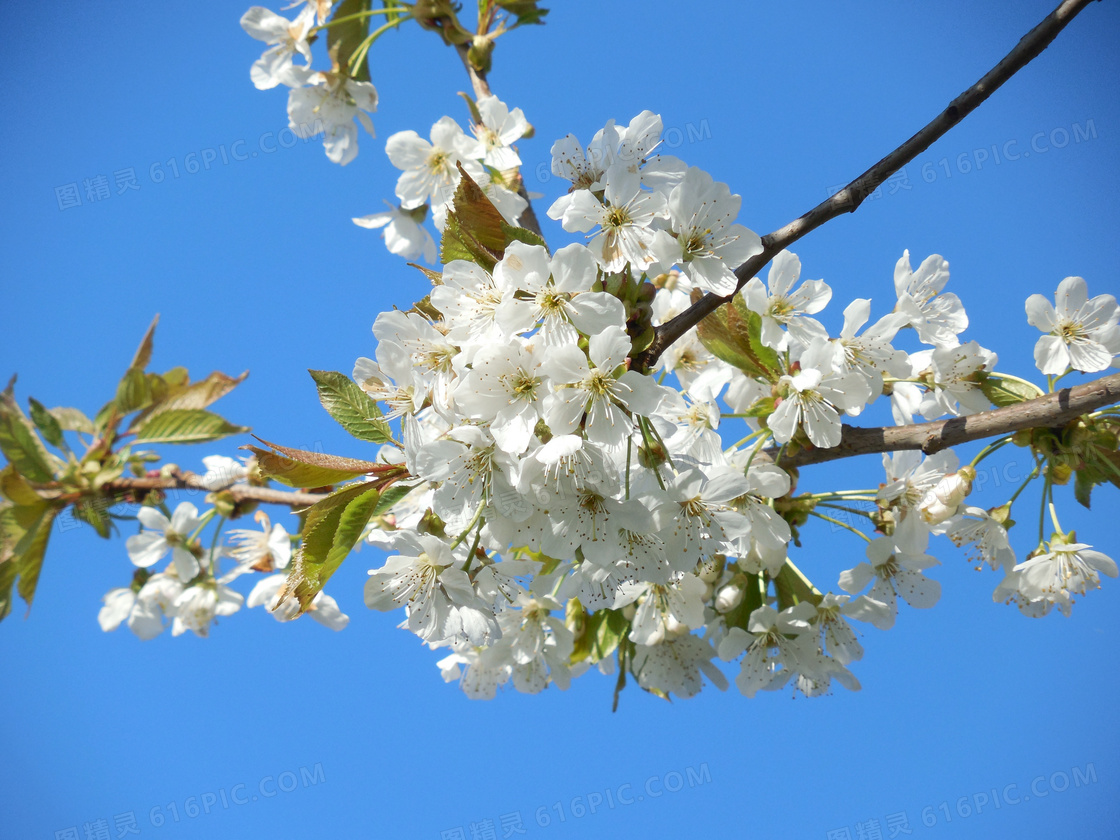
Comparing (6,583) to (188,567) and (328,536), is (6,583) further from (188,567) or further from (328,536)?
(328,536)

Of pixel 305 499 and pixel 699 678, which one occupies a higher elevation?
pixel 305 499

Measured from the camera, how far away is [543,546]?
1137 mm

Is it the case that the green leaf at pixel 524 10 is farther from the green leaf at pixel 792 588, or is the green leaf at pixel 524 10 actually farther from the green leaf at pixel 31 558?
the green leaf at pixel 31 558

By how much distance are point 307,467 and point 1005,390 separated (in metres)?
1.42

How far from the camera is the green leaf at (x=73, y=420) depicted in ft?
6.97

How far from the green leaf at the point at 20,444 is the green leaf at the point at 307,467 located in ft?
3.59

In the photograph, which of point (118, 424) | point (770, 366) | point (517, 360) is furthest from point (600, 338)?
point (118, 424)

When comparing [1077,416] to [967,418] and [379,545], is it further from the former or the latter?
[379,545]

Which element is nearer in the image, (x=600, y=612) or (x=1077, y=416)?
(x=1077, y=416)

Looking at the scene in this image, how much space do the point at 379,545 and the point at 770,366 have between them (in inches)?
31.4

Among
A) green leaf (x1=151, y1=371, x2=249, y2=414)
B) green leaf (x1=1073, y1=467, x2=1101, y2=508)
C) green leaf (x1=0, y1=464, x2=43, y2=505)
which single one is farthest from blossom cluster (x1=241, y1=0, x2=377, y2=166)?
green leaf (x1=1073, y1=467, x2=1101, y2=508)

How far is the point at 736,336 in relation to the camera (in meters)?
1.40

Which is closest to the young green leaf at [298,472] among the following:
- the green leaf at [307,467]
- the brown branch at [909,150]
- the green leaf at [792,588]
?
the green leaf at [307,467]

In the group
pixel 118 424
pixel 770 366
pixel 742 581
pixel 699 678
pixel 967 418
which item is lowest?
pixel 699 678
